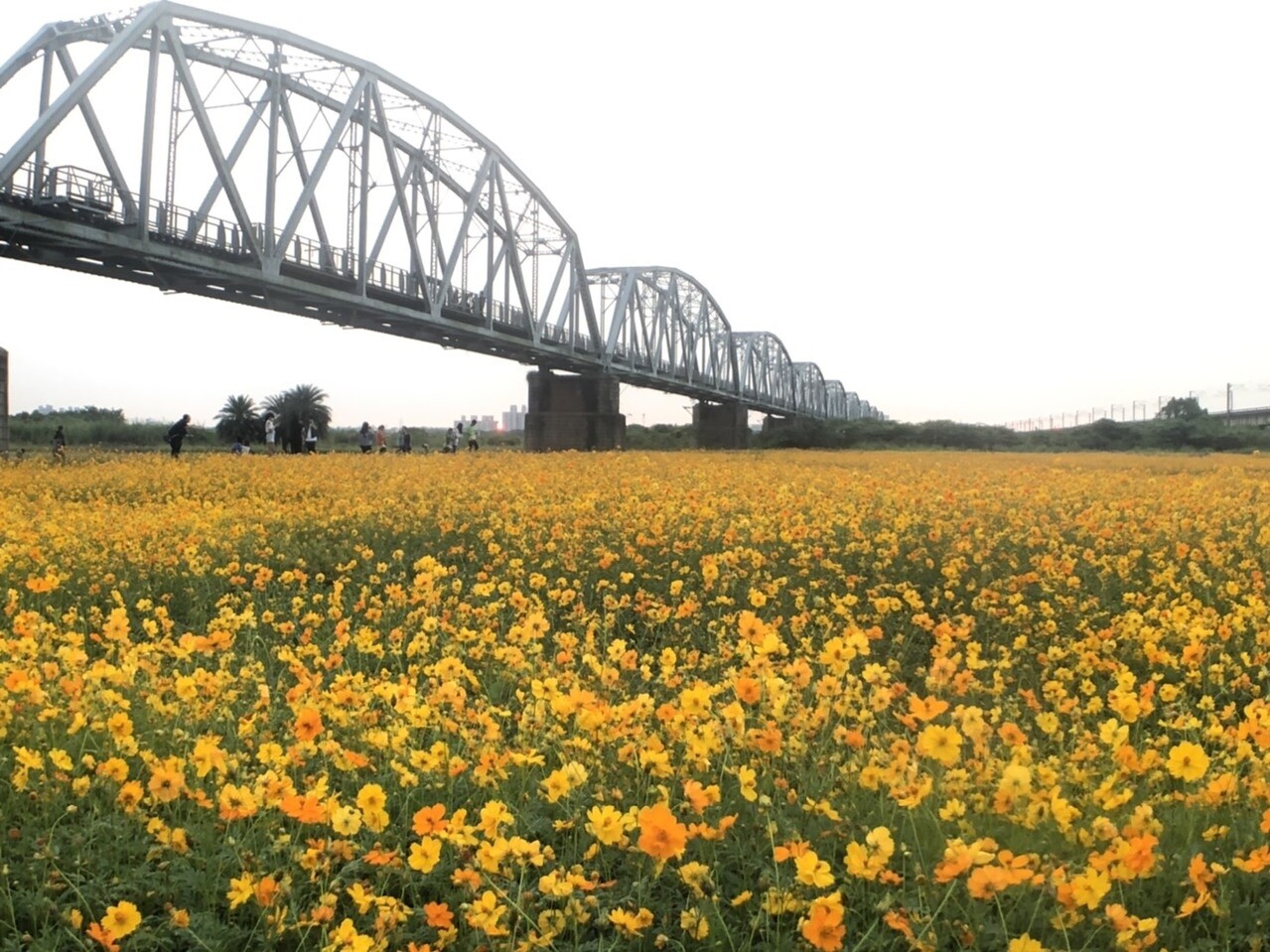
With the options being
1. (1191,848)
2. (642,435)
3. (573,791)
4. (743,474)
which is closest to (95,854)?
(573,791)

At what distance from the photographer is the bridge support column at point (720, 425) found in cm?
7338

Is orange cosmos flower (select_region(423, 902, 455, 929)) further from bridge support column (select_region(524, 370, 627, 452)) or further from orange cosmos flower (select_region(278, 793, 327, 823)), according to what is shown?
bridge support column (select_region(524, 370, 627, 452))

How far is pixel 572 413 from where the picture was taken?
49.2 metres

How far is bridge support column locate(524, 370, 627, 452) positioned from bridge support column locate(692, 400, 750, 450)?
23.9 meters

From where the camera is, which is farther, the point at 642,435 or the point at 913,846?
the point at 642,435

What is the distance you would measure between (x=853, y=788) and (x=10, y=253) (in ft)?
77.7

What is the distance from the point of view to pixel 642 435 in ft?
263

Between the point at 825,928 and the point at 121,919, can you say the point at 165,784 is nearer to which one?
the point at 121,919

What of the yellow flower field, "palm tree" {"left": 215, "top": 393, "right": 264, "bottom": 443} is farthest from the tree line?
the yellow flower field

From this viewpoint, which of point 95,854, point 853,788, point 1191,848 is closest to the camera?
point 1191,848

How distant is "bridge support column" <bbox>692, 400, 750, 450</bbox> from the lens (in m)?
73.4

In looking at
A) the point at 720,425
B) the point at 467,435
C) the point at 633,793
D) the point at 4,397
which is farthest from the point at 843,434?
the point at 633,793

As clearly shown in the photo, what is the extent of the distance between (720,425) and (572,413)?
88.2 ft

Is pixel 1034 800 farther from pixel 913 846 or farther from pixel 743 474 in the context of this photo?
pixel 743 474
